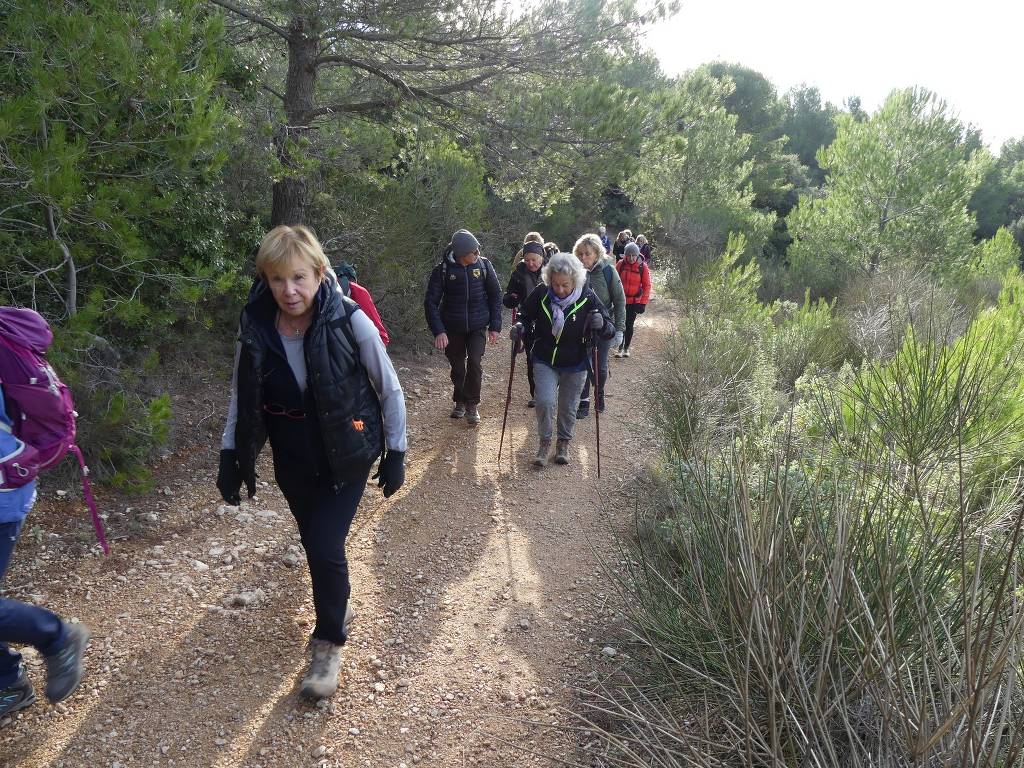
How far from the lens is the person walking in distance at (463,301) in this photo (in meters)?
5.81

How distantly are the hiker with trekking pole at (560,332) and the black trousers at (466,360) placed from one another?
773 millimetres

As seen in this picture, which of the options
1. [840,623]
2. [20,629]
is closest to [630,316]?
[840,623]

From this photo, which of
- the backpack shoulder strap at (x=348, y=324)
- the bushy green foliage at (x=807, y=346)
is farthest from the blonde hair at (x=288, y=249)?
the bushy green foliage at (x=807, y=346)

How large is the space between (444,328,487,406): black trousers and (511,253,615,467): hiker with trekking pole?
773mm

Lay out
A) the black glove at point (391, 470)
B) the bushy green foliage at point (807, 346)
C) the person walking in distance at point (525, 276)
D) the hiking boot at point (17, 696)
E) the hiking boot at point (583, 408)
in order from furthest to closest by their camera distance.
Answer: the bushy green foliage at point (807, 346)
the hiking boot at point (583, 408)
the person walking in distance at point (525, 276)
the black glove at point (391, 470)
the hiking boot at point (17, 696)

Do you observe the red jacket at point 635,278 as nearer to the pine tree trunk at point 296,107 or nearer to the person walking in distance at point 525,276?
the person walking in distance at point 525,276

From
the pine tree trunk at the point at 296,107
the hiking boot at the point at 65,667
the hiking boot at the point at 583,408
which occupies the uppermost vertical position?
the pine tree trunk at the point at 296,107

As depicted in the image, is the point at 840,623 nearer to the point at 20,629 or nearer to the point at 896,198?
the point at 20,629

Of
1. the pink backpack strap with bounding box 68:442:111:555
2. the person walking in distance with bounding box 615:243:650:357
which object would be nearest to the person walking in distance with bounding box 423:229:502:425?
the person walking in distance with bounding box 615:243:650:357

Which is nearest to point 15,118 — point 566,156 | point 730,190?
point 566,156

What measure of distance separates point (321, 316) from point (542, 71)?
17.6 feet

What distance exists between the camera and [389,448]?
2.65 metres

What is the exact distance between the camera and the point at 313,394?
2.46 m

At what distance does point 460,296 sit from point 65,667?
13.5 feet
